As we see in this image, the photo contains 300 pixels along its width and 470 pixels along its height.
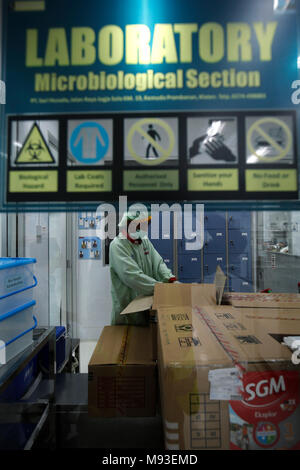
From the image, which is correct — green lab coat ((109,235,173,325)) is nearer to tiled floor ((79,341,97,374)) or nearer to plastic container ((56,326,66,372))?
tiled floor ((79,341,97,374))

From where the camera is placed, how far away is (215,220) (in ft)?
3.45

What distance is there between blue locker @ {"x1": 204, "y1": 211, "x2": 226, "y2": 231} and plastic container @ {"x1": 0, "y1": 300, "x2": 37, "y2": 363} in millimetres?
768

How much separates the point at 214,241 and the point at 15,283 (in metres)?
0.85

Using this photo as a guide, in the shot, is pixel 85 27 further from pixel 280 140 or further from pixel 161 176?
pixel 280 140

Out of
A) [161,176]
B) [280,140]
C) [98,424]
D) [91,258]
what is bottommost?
[98,424]

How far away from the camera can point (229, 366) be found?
734 millimetres

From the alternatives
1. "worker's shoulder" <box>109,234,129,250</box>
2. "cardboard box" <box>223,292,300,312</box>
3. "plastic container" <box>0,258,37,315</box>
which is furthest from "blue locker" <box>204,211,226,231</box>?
"plastic container" <box>0,258,37,315</box>

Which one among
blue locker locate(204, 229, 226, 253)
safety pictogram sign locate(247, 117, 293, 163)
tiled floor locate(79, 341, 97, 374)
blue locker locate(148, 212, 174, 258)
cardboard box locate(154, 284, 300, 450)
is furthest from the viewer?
tiled floor locate(79, 341, 97, 374)

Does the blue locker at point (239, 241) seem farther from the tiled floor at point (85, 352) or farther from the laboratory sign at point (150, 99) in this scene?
the tiled floor at point (85, 352)

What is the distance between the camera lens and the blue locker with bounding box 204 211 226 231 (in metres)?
0.97

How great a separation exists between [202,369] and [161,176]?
574 mm

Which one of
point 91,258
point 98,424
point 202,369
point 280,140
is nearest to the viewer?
point 202,369

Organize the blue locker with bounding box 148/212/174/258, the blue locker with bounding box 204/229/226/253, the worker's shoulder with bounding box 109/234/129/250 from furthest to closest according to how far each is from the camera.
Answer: the worker's shoulder with bounding box 109/234/129/250 < the blue locker with bounding box 204/229/226/253 < the blue locker with bounding box 148/212/174/258

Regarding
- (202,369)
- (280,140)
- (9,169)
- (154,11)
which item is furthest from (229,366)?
(154,11)
